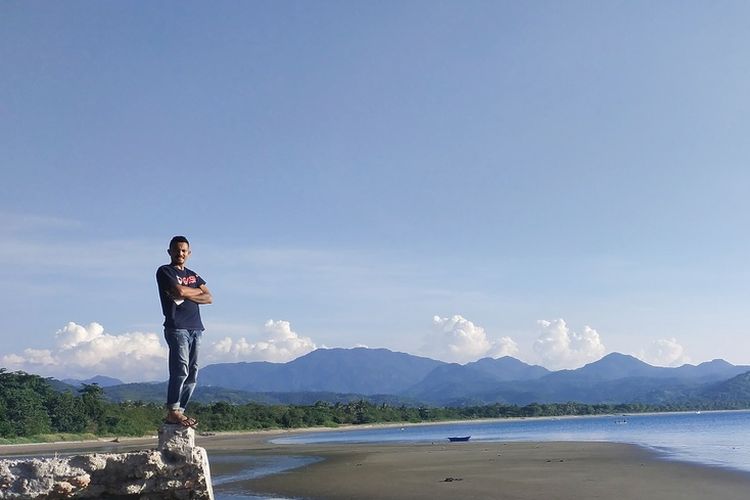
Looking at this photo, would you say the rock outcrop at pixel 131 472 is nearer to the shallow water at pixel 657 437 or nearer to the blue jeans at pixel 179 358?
the blue jeans at pixel 179 358

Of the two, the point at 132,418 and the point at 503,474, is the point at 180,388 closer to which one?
the point at 503,474

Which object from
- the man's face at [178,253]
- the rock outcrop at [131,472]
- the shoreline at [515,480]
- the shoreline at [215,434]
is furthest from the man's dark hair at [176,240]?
the shoreline at [215,434]

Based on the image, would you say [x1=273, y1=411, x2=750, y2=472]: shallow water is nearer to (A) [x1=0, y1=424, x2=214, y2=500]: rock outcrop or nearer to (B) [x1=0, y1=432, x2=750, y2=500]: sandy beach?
(B) [x1=0, y1=432, x2=750, y2=500]: sandy beach

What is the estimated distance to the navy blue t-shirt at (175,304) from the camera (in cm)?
629

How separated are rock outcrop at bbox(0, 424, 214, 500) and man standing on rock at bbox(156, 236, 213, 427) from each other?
0.99ft

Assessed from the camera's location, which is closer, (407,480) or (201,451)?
(201,451)

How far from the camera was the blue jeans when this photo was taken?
6285 mm

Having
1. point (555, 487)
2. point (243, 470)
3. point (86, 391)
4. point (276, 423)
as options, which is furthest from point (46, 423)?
point (555, 487)

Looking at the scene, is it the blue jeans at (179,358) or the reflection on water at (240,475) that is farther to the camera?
the reflection on water at (240,475)

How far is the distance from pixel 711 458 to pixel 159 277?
84.9 ft

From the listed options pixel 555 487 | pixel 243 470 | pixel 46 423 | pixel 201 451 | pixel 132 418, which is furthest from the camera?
pixel 132 418

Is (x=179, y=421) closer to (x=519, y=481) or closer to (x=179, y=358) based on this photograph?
(x=179, y=358)

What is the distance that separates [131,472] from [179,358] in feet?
3.56

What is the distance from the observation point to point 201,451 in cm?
596
